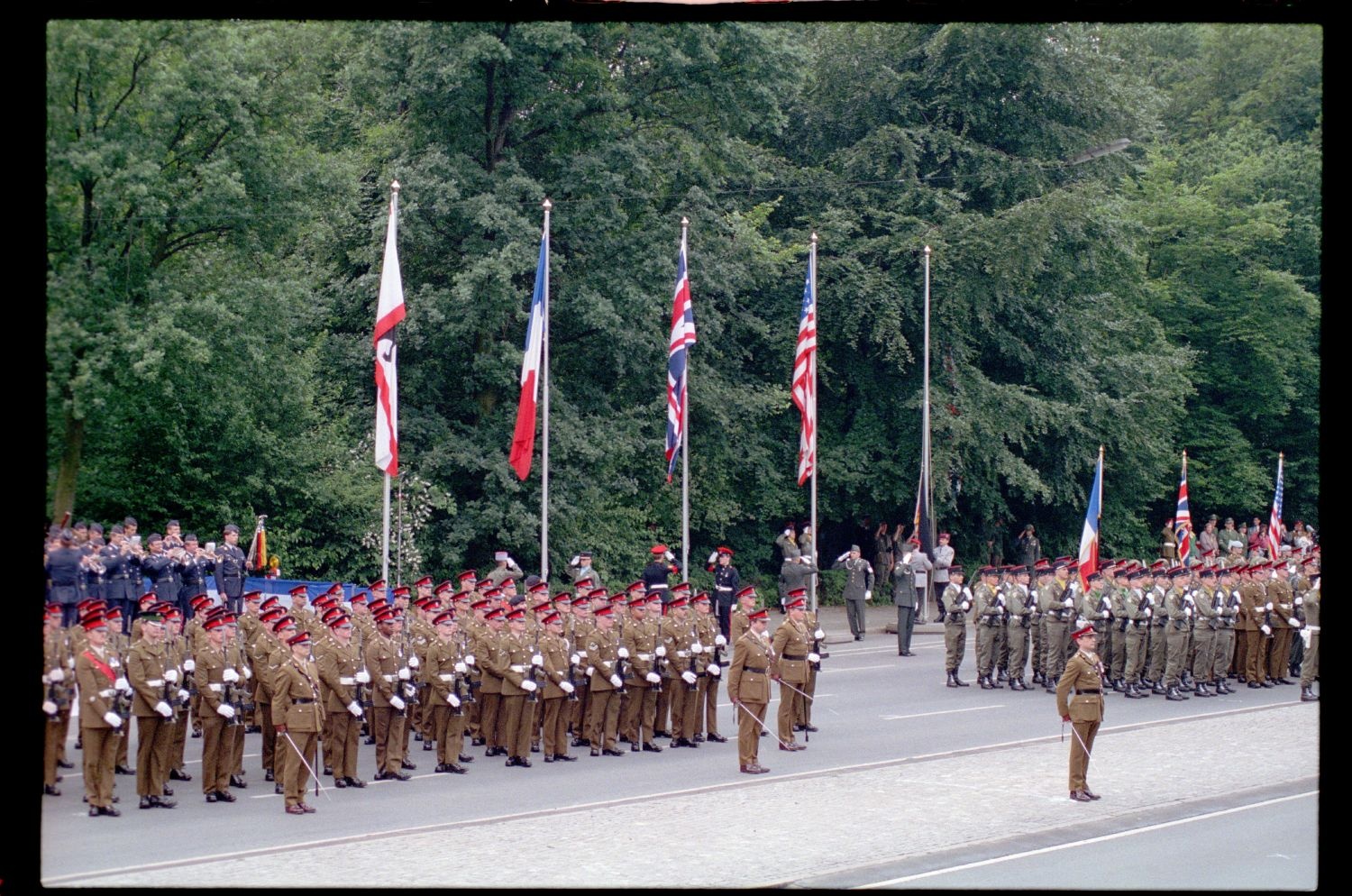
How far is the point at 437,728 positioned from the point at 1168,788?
770cm

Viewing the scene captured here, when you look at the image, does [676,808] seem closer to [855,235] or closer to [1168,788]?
[1168,788]

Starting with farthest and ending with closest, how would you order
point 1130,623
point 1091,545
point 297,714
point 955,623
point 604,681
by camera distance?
point 1091,545, point 955,623, point 1130,623, point 604,681, point 297,714

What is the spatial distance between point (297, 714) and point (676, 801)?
363 centimetres

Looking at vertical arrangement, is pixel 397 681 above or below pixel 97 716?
below

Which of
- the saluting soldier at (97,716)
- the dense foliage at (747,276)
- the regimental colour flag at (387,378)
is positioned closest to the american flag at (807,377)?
the dense foliage at (747,276)

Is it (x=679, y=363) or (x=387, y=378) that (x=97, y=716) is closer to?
(x=387, y=378)

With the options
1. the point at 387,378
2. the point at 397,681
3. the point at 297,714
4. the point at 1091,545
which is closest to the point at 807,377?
the point at 1091,545

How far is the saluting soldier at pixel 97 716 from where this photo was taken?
1201cm

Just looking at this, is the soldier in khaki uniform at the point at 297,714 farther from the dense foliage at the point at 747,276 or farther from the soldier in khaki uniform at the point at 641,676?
the soldier in khaki uniform at the point at 641,676

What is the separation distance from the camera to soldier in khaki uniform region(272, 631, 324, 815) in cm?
1283

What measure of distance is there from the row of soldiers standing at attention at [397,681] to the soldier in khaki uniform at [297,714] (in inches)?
0.5

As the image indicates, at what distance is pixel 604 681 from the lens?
53.8 feet

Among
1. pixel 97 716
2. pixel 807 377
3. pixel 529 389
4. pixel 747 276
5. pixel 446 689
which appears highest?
pixel 747 276

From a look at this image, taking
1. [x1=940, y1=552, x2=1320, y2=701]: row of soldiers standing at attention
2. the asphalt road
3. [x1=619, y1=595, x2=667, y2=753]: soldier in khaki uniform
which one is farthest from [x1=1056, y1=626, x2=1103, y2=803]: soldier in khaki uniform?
[x1=940, y1=552, x2=1320, y2=701]: row of soldiers standing at attention
